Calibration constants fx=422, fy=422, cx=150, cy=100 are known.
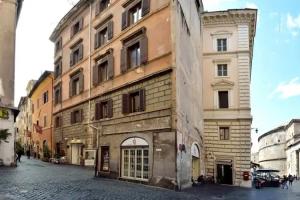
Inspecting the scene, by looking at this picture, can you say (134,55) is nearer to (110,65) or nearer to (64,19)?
(110,65)

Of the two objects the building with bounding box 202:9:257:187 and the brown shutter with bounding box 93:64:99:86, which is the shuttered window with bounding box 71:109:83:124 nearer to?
the brown shutter with bounding box 93:64:99:86

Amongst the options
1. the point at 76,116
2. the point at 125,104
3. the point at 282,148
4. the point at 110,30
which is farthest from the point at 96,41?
the point at 282,148

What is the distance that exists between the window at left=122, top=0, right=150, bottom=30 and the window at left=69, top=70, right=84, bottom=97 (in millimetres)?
8551

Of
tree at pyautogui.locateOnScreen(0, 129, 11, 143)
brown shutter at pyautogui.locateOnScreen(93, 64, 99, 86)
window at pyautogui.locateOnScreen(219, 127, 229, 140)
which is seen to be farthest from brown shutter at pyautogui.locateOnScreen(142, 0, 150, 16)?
window at pyautogui.locateOnScreen(219, 127, 229, 140)

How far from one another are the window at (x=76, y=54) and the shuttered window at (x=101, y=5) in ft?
12.4

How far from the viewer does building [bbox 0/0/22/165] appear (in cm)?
2877

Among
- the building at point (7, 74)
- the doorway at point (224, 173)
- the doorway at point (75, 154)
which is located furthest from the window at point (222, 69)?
the building at point (7, 74)

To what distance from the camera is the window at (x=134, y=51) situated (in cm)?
2384

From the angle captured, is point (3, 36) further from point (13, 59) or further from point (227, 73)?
point (227, 73)

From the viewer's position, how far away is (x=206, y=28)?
4019cm

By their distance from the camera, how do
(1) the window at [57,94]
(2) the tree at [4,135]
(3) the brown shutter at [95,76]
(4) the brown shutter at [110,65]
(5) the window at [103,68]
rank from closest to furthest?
(4) the brown shutter at [110,65] → (5) the window at [103,68] → (2) the tree at [4,135] → (3) the brown shutter at [95,76] → (1) the window at [57,94]

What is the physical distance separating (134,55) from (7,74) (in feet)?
33.4

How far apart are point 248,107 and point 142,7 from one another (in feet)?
56.1

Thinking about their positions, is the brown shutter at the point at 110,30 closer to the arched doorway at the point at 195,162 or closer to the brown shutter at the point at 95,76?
the brown shutter at the point at 95,76
